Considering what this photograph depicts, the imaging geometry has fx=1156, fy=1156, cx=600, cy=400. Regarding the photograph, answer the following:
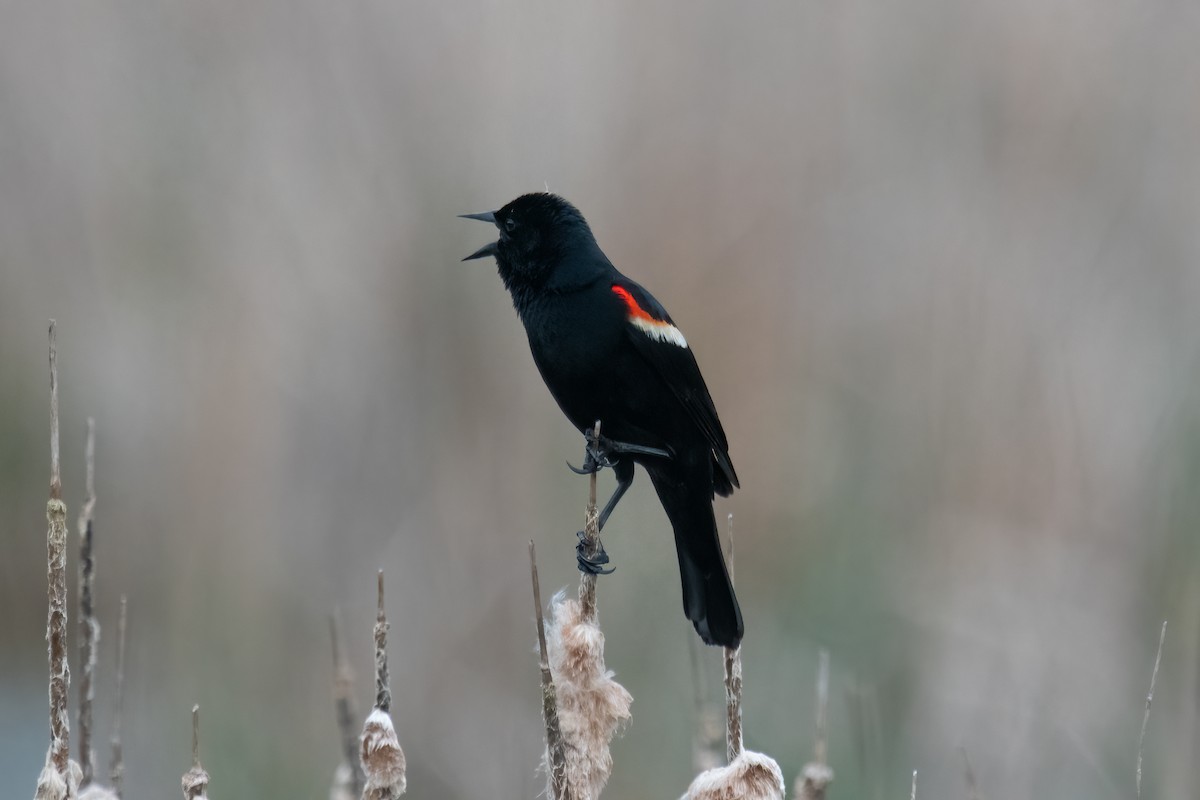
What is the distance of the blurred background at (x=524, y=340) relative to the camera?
3574mm

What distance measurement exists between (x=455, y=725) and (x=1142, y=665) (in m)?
2.02

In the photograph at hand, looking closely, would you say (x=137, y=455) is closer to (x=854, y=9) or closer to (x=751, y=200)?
(x=751, y=200)

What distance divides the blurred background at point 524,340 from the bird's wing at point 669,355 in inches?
46.4

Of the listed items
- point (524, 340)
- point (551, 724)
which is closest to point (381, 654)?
point (551, 724)

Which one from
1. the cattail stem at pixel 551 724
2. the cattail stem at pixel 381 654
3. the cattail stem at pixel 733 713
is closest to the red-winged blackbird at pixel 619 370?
the cattail stem at pixel 733 713

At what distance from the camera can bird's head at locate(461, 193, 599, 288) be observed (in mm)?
2498

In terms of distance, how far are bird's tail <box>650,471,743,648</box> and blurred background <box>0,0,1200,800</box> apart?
1.16 m

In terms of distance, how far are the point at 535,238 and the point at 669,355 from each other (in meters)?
0.40

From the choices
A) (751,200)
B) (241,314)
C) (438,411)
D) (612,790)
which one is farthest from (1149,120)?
(241,314)

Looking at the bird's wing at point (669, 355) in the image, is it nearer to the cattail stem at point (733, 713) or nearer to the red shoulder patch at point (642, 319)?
the red shoulder patch at point (642, 319)

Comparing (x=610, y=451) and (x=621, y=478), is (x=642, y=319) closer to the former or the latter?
(x=610, y=451)

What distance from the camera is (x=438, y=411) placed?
3.77 metres

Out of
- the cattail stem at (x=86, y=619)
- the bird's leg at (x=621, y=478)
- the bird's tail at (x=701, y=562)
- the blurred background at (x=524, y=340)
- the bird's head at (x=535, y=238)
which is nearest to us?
the cattail stem at (x=86, y=619)

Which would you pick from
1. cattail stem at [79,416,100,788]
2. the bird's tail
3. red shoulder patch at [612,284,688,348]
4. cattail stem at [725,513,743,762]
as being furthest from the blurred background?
cattail stem at [79,416,100,788]
